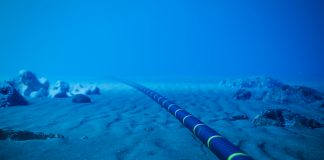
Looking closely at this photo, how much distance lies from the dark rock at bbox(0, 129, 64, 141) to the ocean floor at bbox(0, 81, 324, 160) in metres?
0.19

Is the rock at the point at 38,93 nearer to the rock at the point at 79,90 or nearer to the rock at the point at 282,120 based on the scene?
the rock at the point at 79,90

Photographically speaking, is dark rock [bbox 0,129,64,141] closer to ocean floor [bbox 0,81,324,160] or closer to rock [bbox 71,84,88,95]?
ocean floor [bbox 0,81,324,160]

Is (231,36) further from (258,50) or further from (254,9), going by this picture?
(254,9)

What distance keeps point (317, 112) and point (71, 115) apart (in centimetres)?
694

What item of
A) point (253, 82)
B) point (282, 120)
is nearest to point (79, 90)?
point (282, 120)

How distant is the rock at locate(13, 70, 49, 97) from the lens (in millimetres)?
9852

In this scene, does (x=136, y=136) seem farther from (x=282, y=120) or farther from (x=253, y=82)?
(x=253, y=82)

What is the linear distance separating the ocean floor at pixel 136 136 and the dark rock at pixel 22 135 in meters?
0.19

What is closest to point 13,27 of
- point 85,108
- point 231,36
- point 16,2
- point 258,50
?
point 16,2

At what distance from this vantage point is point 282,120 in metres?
5.40

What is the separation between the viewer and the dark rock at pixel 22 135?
13.3ft

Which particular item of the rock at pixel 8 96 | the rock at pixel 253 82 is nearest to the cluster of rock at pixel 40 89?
the rock at pixel 8 96

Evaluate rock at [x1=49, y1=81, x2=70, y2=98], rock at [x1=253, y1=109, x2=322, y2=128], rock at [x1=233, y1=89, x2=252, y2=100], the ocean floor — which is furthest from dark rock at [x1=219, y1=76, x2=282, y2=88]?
rock at [x1=49, y1=81, x2=70, y2=98]

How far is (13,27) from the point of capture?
495 ft
